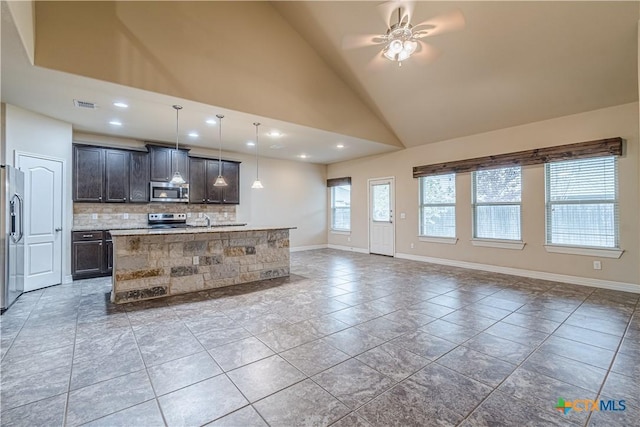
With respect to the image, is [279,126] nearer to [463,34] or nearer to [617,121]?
[463,34]

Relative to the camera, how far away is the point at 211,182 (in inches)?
268

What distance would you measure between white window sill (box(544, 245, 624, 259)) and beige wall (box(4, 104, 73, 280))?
816 centimetres

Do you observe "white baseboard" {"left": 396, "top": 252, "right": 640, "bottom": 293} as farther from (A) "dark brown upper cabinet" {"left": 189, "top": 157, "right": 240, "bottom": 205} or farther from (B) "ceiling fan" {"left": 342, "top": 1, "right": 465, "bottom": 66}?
(A) "dark brown upper cabinet" {"left": 189, "top": 157, "right": 240, "bottom": 205}

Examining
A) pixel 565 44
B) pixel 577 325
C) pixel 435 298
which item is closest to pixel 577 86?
pixel 565 44

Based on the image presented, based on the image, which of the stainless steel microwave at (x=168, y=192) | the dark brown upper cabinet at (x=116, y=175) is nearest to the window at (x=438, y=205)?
the stainless steel microwave at (x=168, y=192)

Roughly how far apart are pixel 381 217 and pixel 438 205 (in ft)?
5.44

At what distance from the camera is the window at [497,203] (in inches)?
211

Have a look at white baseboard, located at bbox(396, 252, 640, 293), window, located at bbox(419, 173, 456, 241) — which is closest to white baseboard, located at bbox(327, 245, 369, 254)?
white baseboard, located at bbox(396, 252, 640, 293)

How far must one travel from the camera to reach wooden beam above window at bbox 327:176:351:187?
8.63 m

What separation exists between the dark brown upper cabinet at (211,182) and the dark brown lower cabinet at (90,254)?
6.01 ft

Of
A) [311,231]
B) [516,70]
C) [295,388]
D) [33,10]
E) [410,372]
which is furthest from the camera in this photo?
[311,231]

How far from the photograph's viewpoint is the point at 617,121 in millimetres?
4340

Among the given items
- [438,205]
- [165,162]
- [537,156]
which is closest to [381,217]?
[438,205]

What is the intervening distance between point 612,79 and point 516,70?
118 cm
